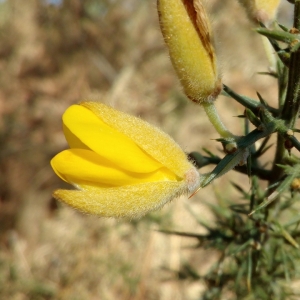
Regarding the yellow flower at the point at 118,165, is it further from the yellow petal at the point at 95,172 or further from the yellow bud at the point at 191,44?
the yellow bud at the point at 191,44

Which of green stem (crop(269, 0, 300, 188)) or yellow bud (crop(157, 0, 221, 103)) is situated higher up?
yellow bud (crop(157, 0, 221, 103))

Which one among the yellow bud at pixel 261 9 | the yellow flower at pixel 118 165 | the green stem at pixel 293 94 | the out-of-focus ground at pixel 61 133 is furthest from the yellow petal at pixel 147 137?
the out-of-focus ground at pixel 61 133

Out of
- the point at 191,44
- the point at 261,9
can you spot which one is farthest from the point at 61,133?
the point at 191,44

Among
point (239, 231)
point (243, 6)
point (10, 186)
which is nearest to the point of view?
point (243, 6)

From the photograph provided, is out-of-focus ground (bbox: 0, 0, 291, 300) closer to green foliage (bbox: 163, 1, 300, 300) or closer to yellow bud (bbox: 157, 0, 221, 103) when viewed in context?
green foliage (bbox: 163, 1, 300, 300)

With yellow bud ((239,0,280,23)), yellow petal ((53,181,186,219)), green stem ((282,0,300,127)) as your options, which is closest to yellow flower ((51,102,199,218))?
yellow petal ((53,181,186,219))

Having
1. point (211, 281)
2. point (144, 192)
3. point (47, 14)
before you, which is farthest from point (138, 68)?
point (144, 192)

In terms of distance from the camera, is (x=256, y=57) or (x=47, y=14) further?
(x=256, y=57)

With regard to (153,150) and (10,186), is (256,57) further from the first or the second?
(153,150)
